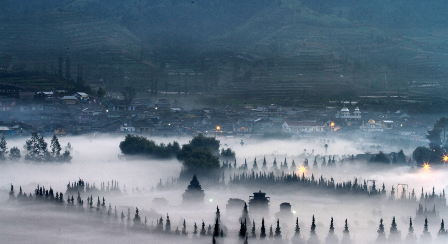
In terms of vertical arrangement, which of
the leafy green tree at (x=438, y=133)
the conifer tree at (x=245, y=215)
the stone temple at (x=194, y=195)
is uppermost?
the leafy green tree at (x=438, y=133)

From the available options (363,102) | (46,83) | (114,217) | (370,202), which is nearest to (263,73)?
(363,102)

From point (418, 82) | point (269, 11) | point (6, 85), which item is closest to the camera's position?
point (6, 85)

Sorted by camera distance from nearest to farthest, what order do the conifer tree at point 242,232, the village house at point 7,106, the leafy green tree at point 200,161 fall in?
the conifer tree at point 242,232
the leafy green tree at point 200,161
the village house at point 7,106

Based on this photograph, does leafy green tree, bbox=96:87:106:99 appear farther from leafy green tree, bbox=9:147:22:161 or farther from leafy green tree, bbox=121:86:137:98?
leafy green tree, bbox=9:147:22:161

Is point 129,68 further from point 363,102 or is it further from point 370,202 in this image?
point 370,202

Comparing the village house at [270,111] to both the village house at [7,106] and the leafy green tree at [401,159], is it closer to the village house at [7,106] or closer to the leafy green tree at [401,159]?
the leafy green tree at [401,159]

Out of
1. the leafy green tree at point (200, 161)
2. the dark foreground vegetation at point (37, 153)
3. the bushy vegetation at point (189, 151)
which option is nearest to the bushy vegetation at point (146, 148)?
the bushy vegetation at point (189, 151)

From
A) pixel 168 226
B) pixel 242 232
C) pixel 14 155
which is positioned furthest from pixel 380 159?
pixel 14 155

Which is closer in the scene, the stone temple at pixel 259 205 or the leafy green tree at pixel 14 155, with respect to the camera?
the stone temple at pixel 259 205
